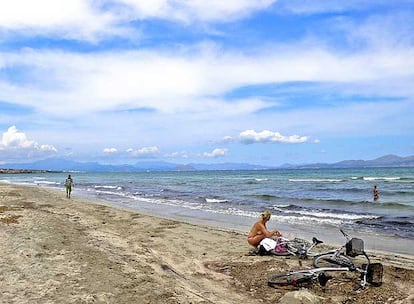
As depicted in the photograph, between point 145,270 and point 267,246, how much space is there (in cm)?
344

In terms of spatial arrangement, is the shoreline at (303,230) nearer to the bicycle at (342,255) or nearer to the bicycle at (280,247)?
the bicycle at (280,247)

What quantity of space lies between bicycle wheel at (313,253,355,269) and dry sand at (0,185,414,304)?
42cm

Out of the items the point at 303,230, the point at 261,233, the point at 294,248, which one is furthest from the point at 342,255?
the point at 303,230

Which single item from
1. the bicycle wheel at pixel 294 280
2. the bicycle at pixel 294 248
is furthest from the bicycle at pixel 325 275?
the bicycle at pixel 294 248

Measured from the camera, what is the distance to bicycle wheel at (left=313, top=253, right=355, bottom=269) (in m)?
8.84

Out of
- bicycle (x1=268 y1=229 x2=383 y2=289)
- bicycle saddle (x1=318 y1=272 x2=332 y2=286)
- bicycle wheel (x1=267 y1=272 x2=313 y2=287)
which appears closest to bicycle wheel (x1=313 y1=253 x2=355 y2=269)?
bicycle (x1=268 y1=229 x2=383 y2=289)

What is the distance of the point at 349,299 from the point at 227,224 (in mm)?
10593

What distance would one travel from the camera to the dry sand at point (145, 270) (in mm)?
6875

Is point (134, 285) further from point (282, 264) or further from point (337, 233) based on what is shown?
point (337, 233)

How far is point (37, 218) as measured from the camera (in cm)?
1455

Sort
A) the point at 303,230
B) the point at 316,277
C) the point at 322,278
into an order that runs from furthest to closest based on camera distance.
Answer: the point at 303,230, the point at 316,277, the point at 322,278

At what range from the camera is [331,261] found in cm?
918

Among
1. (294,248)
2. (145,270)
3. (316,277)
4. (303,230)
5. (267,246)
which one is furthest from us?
(303,230)

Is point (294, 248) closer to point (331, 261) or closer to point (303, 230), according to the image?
point (331, 261)
